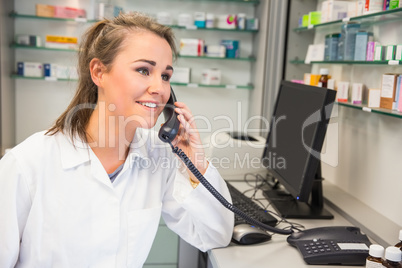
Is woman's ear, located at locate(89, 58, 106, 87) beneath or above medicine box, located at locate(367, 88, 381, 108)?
above

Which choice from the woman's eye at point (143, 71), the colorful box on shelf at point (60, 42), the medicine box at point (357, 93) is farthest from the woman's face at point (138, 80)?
the colorful box on shelf at point (60, 42)

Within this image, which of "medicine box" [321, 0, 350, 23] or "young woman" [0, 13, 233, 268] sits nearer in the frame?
"young woman" [0, 13, 233, 268]

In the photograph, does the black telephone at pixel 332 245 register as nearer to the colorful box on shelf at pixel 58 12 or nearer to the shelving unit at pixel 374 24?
the shelving unit at pixel 374 24

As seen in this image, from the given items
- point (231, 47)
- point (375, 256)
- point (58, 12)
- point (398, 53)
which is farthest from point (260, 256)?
point (58, 12)

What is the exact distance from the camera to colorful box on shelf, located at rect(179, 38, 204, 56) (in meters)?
3.72

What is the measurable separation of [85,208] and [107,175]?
0.12m

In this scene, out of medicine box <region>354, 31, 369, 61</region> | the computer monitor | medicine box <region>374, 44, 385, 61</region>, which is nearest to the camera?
the computer monitor

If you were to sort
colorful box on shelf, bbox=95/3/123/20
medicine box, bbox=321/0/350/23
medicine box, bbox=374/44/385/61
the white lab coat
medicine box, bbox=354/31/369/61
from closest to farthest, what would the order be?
the white lab coat → medicine box, bbox=374/44/385/61 → medicine box, bbox=354/31/369/61 → medicine box, bbox=321/0/350/23 → colorful box on shelf, bbox=95/3/123/20

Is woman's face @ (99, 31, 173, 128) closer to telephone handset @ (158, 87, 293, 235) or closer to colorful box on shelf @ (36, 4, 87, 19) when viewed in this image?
telephone handset @ (158, 87, 293, 235)

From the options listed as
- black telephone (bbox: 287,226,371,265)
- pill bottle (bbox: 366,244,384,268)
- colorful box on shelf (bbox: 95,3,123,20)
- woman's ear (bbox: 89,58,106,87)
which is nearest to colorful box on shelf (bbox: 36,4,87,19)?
colorful box on shelf (bbox: 95,3,123,20)

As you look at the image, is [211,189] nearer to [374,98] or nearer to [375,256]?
[375,256]

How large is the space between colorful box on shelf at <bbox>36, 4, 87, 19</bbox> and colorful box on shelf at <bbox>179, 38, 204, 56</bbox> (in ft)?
3.12

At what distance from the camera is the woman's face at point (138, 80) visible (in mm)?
1287

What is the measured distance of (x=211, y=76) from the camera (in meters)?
3.84
